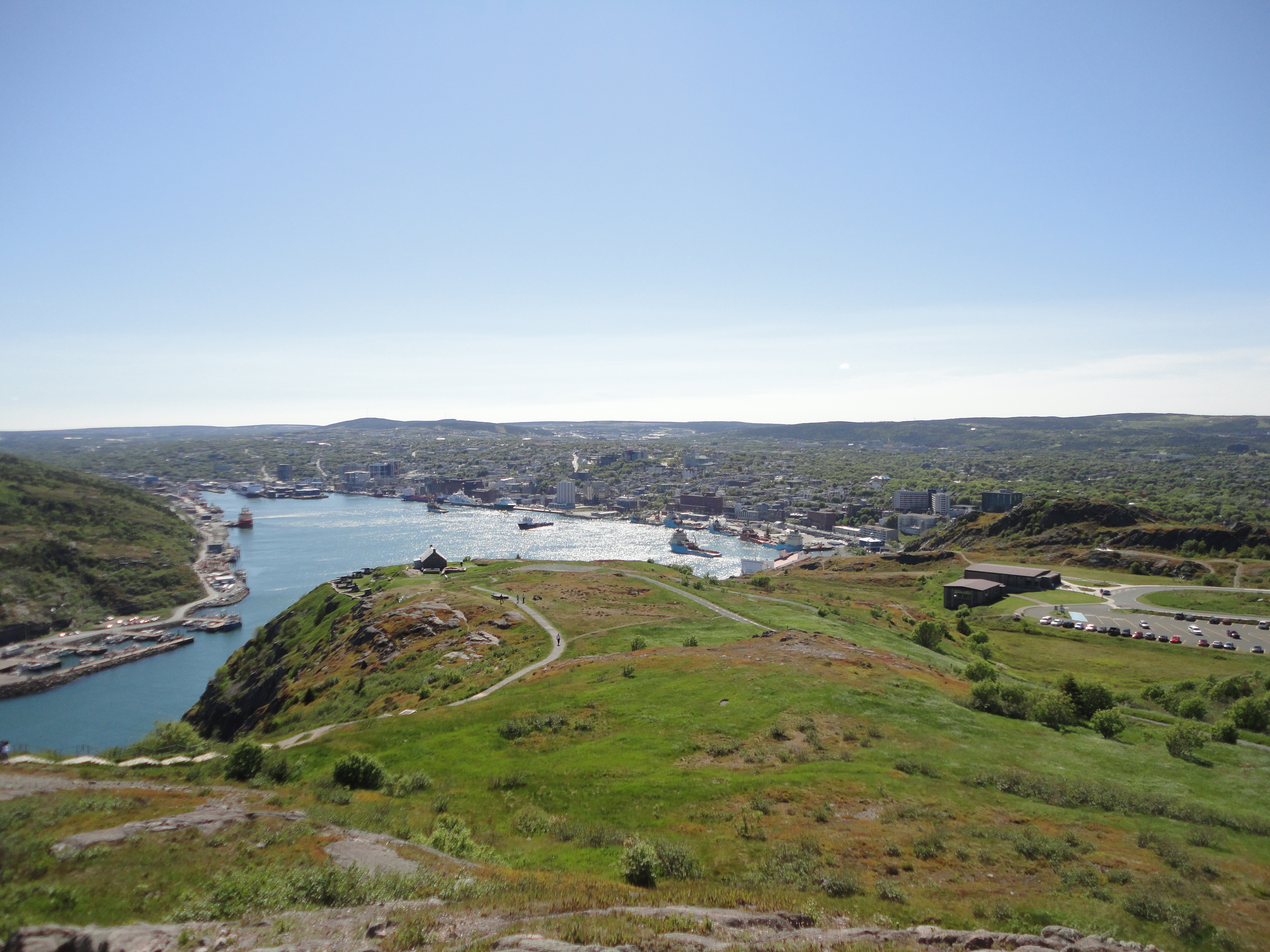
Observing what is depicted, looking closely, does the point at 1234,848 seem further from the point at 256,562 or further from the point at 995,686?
the point at 256,562

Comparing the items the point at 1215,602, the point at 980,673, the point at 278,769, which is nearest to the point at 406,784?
the point at 278,769

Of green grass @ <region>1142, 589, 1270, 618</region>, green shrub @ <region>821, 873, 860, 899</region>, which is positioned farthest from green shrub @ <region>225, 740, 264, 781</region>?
green grass @ <region>1142, 589, 1270, 618</region>

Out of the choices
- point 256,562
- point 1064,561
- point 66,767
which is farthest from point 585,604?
point 256,562

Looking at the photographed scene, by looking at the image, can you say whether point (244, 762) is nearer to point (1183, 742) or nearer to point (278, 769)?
point (278, 769)

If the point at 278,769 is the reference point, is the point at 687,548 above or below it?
below

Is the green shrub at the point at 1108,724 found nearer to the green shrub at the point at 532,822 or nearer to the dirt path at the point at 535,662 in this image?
the green shrub at the point at 532,822

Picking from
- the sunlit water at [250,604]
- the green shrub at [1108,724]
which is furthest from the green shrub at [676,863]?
the sunlit water at [250,604]
